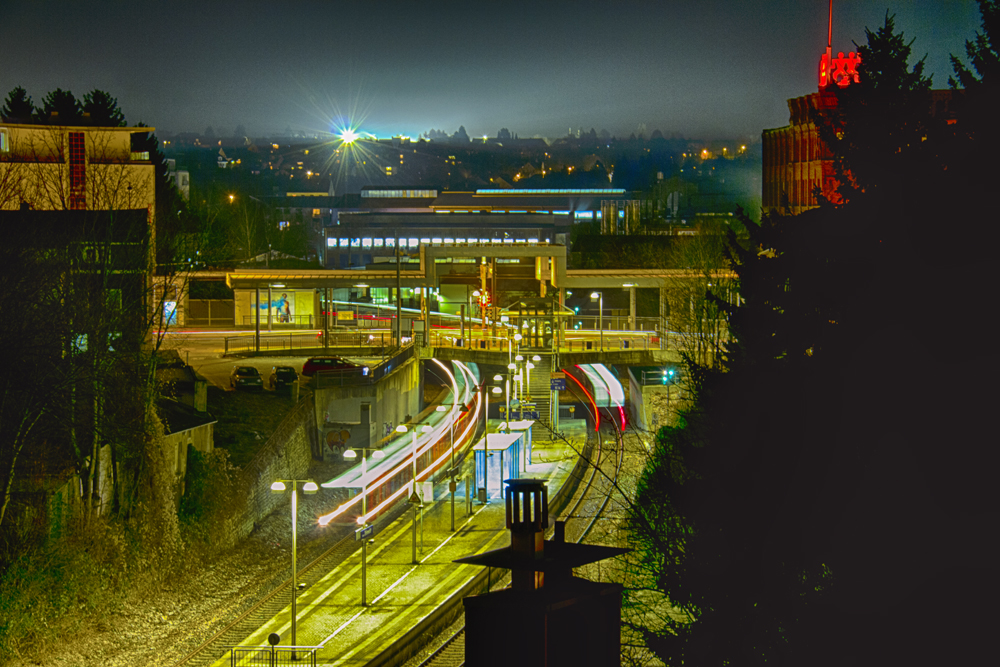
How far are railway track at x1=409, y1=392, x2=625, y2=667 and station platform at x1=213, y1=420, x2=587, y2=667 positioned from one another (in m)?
0.50

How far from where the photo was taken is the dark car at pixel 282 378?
110ft

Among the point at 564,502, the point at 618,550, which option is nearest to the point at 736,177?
the point at 564,502

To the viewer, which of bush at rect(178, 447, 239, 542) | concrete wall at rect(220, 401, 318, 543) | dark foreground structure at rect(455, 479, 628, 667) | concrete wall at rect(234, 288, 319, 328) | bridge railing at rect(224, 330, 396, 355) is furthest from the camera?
concrete wall at rect(234, 288, 319, 328)

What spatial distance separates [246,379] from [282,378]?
1430mm

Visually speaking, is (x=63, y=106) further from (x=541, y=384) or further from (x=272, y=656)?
(x=272, y=656)

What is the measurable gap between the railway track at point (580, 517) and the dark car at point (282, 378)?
31.8 ft

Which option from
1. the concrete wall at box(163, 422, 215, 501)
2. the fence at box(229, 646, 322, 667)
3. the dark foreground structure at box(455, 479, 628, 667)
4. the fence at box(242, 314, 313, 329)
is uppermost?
the fence at box(242, 314, 313, 329)

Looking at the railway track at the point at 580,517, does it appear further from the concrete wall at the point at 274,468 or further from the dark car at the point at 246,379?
the dark car at the point at 246,379

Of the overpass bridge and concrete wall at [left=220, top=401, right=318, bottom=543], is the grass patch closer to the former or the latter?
concrete wall at [left=220, top=401, right=318, bottom=543]

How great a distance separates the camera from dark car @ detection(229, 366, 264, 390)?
32906 mm

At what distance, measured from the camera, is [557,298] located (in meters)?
45.5

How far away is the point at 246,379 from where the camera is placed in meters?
33.1

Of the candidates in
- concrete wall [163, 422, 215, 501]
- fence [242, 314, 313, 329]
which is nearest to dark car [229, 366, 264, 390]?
concrete wall [163, 422, 215, 501]

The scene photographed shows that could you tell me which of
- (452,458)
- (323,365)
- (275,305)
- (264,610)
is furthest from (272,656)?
(275,305)
